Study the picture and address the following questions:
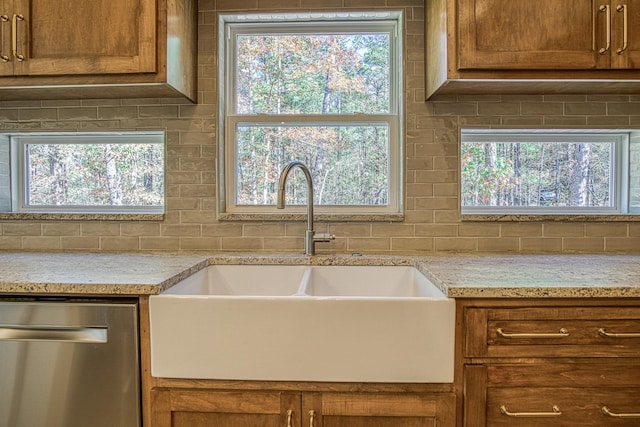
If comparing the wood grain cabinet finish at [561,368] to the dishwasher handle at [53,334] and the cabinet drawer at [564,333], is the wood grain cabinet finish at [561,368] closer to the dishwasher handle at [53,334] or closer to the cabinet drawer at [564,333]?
the cabinet drawer at [564,333]

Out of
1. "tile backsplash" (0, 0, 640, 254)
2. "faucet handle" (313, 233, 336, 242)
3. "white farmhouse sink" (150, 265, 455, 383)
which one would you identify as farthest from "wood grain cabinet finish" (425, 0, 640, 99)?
"white farmhouse sink" (150, 265, 455, 383)

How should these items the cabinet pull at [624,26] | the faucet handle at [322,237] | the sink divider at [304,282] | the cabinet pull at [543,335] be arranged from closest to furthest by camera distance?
the cabinet pull at [543,335] < the sink divider at [304,282] < the cabinet pull at [624,26] < the faucet handle at [322,237]

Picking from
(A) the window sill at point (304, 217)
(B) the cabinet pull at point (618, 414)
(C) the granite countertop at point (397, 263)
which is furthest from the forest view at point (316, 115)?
(B) the cabinet pull at point (618, 414)

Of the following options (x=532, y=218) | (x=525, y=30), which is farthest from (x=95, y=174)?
(x=532, y=218)

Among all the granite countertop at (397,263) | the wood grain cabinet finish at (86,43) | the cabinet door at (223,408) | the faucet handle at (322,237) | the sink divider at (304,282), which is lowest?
the cabinet door at (223,408)

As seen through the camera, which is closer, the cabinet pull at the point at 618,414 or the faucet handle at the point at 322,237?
the cabinet pull at the point at 618,414

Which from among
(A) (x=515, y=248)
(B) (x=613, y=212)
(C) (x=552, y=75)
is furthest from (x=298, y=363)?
(B) (x=613, y=212)

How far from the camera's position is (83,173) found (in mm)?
1944

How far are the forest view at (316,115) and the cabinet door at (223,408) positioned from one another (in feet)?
3.20

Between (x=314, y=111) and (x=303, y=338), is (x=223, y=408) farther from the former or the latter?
(x=314, y=111)

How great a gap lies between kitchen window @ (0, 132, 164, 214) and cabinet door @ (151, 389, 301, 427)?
3.40 feet

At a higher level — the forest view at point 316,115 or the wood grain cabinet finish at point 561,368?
the forest view at point 316,115

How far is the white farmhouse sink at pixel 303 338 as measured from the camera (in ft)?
3.45

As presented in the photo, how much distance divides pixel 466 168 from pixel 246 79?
1.17 meters
